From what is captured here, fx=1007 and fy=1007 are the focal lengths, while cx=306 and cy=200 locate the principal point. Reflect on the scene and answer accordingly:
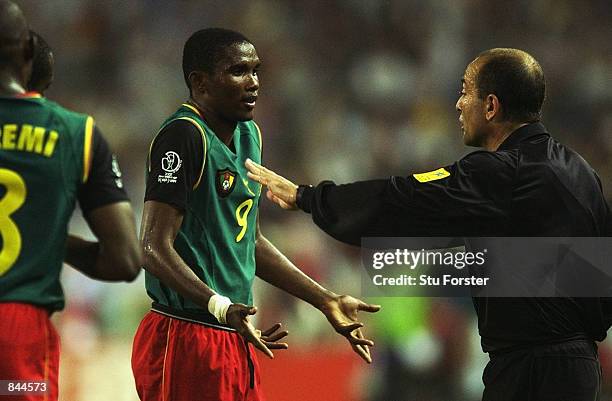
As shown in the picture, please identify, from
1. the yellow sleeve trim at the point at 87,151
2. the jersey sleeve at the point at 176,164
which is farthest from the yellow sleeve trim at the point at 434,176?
the yellow sleeve trim at the point at 87,151

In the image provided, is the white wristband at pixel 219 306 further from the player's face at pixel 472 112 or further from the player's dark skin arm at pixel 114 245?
the player's face at pixel 472 112

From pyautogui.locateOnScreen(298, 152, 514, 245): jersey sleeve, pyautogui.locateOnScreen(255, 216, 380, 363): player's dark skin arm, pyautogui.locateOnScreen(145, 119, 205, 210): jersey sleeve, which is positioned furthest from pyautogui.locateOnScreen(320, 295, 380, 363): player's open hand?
pyautogui.locateOnScreen(145, 119, 205, 210): jersey sleeve

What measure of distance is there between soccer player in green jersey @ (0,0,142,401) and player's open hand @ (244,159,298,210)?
3.62 ft

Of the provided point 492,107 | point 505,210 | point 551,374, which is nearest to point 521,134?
point 492,107

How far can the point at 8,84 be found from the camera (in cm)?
261

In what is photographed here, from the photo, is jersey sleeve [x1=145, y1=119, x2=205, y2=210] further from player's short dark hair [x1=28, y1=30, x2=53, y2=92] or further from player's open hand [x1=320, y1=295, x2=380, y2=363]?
player's open hand [x1=320, y1=295, x2=380, y2=363]

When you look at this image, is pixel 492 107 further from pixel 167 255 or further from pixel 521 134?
pixel 167 255

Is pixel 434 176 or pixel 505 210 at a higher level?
pixel 434 176

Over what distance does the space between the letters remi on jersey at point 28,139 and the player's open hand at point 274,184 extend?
1.24m

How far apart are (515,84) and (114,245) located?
1.95m

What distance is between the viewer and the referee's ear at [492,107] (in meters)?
4.01

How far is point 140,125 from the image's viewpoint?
680 cm

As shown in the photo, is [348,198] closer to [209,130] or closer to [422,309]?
[209,130]

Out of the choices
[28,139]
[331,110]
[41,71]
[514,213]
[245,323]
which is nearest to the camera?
[28,139]
